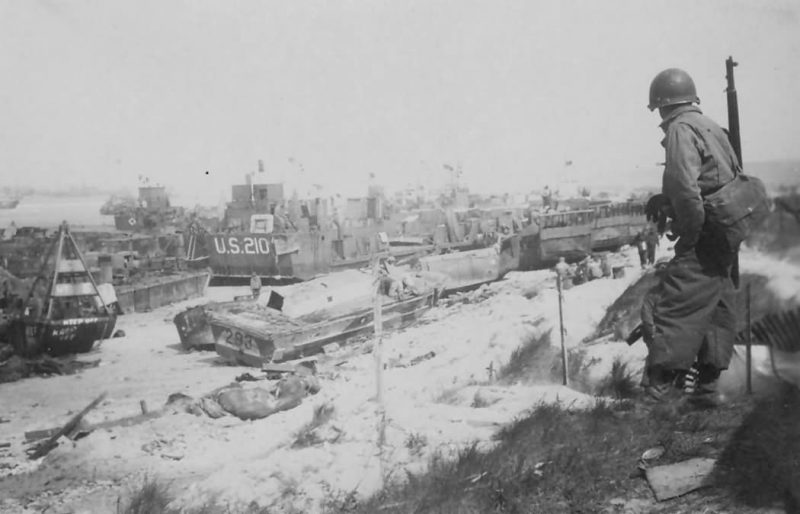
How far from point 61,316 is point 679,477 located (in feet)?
37.4

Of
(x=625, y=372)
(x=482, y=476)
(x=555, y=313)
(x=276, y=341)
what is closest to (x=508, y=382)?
(x=625, y=372)

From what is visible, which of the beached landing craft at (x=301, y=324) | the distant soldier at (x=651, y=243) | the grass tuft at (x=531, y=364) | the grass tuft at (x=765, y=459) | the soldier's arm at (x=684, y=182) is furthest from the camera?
the distant soldier at (x=651, y=243)

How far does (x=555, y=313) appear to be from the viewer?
8898 millimetres

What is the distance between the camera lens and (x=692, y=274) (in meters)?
3.20

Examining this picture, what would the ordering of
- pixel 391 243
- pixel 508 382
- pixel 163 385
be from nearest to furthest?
pixel 508 382
pixel 163 385
pixel 391 243

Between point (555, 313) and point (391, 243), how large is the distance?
15.4 m

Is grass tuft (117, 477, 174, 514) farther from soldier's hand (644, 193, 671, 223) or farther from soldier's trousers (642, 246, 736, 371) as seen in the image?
soldier's hand (644, 193, 671, 223)

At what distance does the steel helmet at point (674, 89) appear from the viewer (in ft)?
11.1

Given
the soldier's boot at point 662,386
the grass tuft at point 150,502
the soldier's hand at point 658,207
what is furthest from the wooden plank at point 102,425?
the soldier's hand at point 658,207

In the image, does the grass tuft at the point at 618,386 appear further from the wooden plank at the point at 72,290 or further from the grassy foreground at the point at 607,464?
the wooden plank at the point at 72,290

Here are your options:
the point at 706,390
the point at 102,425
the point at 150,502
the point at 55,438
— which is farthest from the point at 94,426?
the point at 706,390

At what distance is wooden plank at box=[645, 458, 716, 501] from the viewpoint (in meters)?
2.49

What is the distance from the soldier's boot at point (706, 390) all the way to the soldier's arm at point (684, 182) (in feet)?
2.27

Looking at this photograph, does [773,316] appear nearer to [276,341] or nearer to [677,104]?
[677,104]
